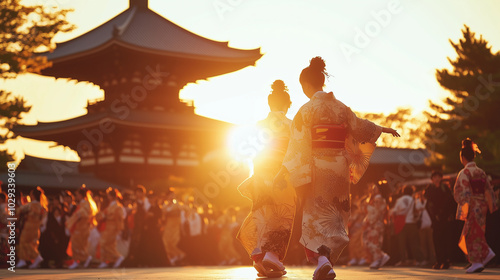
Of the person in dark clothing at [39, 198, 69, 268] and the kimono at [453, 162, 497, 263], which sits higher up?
the kimono at [453, 162, 497, 263]

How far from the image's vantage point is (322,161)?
6.95m

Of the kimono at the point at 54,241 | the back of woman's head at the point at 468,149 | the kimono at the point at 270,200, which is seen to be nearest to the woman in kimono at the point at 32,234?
the kimono at the point at 54,241

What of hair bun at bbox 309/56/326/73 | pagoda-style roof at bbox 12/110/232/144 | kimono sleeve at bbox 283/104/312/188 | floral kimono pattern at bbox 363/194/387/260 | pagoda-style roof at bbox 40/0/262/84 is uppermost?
pagoda-style roof at bbox 40/0/262/84

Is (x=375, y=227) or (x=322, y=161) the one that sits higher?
(x=322, y=161)

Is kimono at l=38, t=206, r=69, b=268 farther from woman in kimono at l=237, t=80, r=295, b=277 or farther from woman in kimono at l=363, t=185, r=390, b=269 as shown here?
woman in kimono at l=237, t=80, r=295, b=277

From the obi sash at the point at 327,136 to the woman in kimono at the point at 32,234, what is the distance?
1094 cm

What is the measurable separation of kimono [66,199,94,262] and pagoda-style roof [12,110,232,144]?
1241 cm

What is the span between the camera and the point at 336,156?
6.98 m

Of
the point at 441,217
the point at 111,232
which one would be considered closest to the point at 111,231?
the point at 111,232

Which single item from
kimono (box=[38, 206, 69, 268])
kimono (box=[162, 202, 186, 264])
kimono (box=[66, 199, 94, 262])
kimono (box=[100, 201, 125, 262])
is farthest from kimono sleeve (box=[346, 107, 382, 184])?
kimono (box=[162, 202, 186, 264])

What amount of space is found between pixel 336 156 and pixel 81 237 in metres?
11.4

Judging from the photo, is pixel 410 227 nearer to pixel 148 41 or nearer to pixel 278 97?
pixel 278 97

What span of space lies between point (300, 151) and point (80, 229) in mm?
11171

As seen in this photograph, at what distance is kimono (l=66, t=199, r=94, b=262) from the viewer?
669 inches
